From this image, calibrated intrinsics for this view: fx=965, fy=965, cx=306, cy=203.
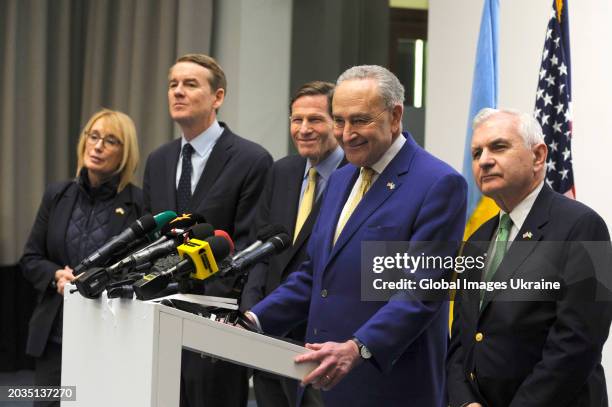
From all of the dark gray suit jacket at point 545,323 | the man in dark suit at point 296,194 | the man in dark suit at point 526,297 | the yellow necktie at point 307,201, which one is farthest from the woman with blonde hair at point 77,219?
the dark gray suit jacket at point 545,323

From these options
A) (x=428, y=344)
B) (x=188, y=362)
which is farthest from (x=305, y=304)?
(x=188, y=362)

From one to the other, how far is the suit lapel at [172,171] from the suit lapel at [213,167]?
0.10 m

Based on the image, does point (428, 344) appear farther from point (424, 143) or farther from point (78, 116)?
point (78, 116)

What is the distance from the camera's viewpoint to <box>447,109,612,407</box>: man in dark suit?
2.67m

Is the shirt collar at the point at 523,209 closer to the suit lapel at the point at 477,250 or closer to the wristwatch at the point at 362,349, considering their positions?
the suit lapel at the point at 477,250

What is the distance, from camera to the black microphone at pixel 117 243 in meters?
2.55

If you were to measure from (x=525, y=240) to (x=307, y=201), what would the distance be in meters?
1.41

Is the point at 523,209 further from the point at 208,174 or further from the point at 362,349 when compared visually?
the point at 208,174

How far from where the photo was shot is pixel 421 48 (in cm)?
686

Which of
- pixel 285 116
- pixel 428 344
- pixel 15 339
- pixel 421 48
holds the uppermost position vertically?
pixel 421 48

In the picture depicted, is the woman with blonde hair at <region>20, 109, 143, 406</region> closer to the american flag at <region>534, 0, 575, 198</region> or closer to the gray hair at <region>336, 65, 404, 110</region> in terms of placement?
the american flag at <region>534, 0, 575, 198</region>

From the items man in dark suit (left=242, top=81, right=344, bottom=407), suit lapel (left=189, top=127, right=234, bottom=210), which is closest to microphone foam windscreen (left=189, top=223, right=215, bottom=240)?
man in dark suit (left=242, top=81, right=344, bottom=407)

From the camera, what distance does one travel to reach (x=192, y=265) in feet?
7.60

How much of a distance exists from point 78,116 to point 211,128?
3.59 m
